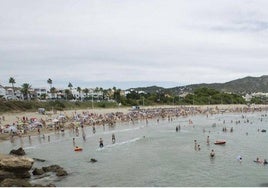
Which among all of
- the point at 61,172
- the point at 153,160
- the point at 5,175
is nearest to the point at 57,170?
the point at 61,172

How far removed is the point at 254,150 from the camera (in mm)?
42969

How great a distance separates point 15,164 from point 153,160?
1391cm

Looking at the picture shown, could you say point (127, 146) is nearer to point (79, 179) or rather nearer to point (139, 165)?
point (139, 165)

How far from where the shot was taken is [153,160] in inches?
1468

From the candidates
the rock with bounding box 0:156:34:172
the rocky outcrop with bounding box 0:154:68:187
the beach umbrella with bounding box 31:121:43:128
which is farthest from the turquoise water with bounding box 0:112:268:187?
the beach umbrella with bounding box 31:121:43:128

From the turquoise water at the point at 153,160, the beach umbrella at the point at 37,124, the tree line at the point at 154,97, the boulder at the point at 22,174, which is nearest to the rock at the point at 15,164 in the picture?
the boulder at the point at 22,174

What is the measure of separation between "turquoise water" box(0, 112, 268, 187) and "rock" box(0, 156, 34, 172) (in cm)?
165

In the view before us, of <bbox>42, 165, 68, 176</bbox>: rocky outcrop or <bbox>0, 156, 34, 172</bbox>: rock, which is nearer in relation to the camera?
<bbox>0, 156, 34, 172</bbox>: rock

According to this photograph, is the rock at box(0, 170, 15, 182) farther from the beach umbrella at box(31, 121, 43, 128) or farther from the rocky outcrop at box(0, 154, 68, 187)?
the beach umbrella at box(31, 121, 43, 128)

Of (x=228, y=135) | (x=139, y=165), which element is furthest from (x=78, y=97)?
(x=139, y=165)

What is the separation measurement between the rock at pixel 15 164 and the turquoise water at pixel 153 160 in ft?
5.41

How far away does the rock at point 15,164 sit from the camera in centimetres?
2742

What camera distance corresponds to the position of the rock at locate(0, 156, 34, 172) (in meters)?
27.4

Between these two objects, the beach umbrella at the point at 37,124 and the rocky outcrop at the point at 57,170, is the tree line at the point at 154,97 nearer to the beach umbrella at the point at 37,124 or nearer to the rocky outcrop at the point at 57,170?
the beach umbrella at the point at 37,124
